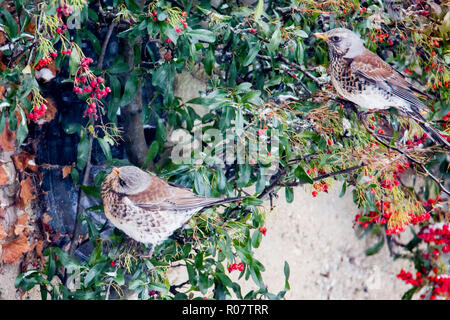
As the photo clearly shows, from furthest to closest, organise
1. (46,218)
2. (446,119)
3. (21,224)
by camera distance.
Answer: (446,119), (46,218), (21,224)

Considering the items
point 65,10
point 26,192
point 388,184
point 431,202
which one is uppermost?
point 65,10

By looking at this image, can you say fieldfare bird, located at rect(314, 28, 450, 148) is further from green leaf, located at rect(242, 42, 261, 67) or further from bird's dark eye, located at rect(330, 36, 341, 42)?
green leaf, located at rect(242, 42, 261, 67)

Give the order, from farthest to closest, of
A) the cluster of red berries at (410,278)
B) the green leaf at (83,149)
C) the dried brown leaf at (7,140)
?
1. the cluster of red berries at (410,278)
2. the dried brown leaf at (7,140)
3. the green leaf at (83,149)

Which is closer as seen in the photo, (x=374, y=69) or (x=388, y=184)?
(x=374, y=69)

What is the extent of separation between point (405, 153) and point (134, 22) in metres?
1.27

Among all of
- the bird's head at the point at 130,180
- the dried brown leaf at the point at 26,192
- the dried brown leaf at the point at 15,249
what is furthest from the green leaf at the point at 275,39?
the dried brown leaf at the point at 15,249

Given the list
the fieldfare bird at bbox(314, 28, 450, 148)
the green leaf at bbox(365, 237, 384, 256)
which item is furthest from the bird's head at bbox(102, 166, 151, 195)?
the green leaf at bbox(365, 237, 384, 256)

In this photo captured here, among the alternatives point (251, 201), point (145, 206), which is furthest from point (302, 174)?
point (145, 206)

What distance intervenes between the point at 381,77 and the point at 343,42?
0.24 meters

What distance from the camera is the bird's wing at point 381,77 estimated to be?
8.05 feet

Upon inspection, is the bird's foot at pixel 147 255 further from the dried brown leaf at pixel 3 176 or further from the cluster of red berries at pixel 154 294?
the dried brown leaf at pixel 3 176

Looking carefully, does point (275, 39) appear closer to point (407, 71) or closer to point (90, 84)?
point (90, 84)

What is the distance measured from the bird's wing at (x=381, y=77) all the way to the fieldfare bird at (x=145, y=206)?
0.82 meters

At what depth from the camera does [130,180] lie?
2.30 meters
